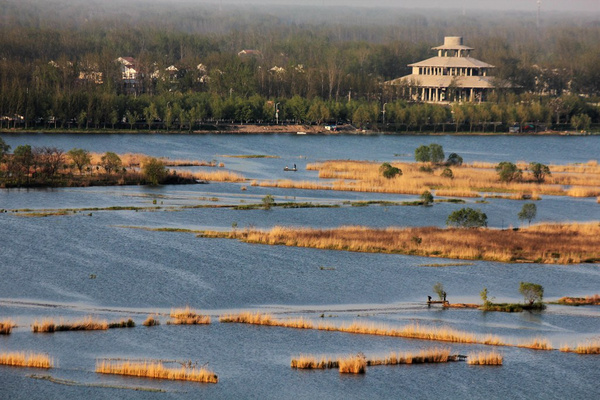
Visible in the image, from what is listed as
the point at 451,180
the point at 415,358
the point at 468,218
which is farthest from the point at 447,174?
the point at 415,358

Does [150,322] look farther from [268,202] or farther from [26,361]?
[268,202]

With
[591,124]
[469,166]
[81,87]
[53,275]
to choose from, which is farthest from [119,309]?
[591,124]

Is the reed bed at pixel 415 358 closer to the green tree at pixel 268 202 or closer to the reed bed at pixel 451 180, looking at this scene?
the green tree at pixel 268 202

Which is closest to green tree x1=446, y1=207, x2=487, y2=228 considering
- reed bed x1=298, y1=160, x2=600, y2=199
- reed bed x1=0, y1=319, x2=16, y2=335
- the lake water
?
the lake water

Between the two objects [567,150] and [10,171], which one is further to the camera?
[567,150]

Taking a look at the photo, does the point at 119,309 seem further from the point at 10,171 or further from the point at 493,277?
the point at 10,171
